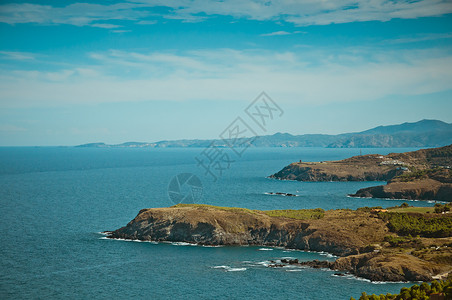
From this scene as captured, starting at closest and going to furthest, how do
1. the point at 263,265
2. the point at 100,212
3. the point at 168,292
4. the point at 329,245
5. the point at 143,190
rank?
the point at 168,292 → the point at 263,265 → the point at 329,245 → the point at 100,212 → the point at 143,190

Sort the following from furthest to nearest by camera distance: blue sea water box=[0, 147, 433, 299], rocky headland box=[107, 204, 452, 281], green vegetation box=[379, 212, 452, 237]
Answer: green vegetation box=[379, 212, 452, 237] → rocky headland box=[107, 204, 452, 281] → blue sea water box=[0, 147, 433, 299]

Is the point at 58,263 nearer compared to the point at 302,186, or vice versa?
the point at 58,263

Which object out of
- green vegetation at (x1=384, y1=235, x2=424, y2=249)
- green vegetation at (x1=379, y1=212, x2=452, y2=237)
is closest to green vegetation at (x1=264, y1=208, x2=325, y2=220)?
green vegetation at (x1=379, y1=212, x2=452, y2=237)

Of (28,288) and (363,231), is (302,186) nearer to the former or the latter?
(363,231)

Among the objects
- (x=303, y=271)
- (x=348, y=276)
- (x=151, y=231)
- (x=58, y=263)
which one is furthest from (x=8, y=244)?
(x=348, y=276)

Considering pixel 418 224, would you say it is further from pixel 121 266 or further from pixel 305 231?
pixel 121 266

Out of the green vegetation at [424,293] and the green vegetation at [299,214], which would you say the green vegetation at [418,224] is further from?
the green vegetation at [424,293]

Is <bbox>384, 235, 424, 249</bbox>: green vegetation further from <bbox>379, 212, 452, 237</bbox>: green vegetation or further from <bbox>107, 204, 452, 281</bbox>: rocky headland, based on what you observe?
<bbox>379, 212, 452, 237</bbox>: green vegetation
